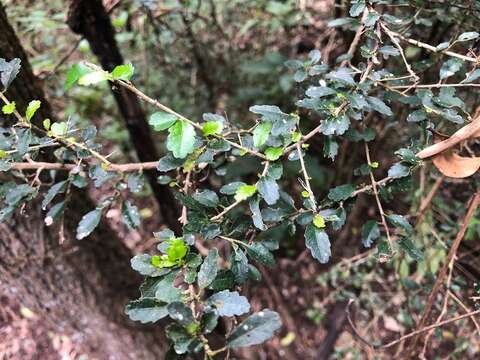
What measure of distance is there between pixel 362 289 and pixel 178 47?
1.46 meters

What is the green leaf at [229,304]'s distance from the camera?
57 cm

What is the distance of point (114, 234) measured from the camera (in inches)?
57.3

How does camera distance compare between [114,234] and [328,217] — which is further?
[114,234]

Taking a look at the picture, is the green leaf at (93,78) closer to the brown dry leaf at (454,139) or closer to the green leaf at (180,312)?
the green leaf at (180,312)

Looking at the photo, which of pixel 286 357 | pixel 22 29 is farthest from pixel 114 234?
pixel 286 357

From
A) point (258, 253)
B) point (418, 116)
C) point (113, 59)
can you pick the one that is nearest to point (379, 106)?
point (418, 116)

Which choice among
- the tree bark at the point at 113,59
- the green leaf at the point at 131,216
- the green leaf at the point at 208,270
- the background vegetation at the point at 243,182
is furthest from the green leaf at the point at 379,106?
the tree bark at the point at 113,59

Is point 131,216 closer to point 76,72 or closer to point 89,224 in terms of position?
point 89,224

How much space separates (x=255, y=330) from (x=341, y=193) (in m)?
0.28

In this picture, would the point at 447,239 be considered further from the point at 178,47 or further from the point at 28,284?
the point at 178,47

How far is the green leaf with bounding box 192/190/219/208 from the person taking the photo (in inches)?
27.7

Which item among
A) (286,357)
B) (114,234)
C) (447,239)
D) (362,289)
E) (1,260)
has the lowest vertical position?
(286,357)

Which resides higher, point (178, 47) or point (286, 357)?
point (178, 47)

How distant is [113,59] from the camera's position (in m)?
1.42
